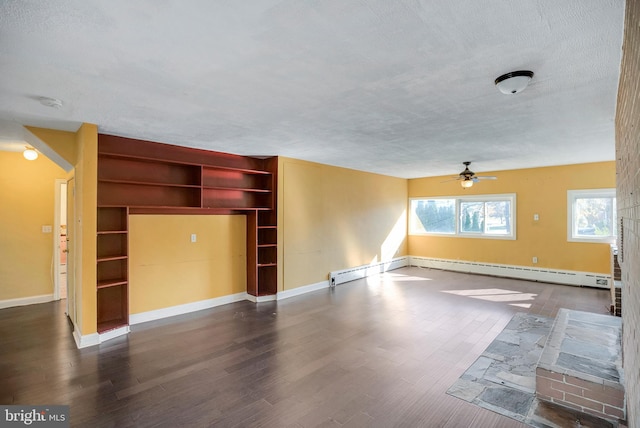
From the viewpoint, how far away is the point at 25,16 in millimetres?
1632

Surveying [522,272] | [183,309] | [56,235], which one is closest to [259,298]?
[183,309]

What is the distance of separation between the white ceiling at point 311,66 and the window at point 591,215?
2923 mm

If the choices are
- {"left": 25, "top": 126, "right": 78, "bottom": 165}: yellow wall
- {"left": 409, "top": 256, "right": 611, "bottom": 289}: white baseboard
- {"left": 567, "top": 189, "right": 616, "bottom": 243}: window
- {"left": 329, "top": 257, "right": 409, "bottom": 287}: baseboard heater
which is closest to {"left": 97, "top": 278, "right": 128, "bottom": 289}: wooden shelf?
{"left": 25, "top": 126, "right": 78, "bottom": 165}: yellow wall

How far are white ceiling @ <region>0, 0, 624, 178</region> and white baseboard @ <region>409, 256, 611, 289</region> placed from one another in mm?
3700

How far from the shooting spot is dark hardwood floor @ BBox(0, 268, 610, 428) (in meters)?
2.44

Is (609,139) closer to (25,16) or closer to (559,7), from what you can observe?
(559,7)

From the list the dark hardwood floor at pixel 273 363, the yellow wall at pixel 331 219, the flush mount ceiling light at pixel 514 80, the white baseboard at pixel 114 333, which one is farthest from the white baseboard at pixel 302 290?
the flush mount ceiling light at pixel 514 80

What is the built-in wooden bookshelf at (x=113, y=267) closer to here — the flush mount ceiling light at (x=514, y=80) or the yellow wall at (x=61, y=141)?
the yellow wall at (x=61, y=141)

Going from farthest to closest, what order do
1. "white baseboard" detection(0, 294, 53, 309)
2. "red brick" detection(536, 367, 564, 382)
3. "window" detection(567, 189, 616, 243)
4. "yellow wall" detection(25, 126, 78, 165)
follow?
1. "window" detection(567, 189, 616, 243)
2. "white baseboard" detection(0, 294, 53, 309)
3. "yellow wall" detection(25, 126, 78, 165)
4. "red brick" detection(536, 367, 564, 382)

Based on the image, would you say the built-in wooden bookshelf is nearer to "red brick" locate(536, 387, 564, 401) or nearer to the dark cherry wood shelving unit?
the dark cherry wood shelving unit

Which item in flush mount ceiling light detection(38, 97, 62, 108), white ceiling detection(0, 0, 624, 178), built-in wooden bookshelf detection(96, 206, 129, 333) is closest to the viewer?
white ceiling detection(0, 0, 624, 178)

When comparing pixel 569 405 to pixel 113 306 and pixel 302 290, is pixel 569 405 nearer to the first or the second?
pixel 302 290

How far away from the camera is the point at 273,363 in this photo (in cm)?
325

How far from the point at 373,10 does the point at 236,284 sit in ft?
16.2
